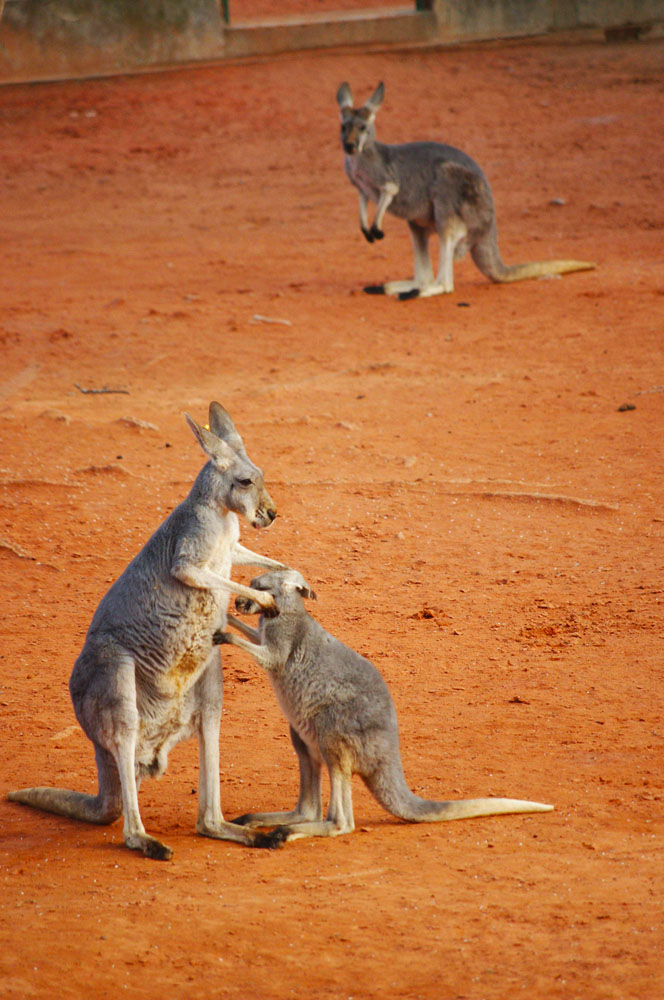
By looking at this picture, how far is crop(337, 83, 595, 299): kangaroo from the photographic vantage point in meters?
10.5

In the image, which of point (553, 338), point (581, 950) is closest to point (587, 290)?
point (553, 338)

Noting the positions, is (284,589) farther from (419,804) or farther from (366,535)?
(366,535)

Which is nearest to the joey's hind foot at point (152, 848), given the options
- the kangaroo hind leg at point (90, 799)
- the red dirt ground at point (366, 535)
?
the red dirt ground at point (366, 535)

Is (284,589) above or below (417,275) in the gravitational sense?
below

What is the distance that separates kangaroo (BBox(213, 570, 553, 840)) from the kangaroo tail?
0.48 meters

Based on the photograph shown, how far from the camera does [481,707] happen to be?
5.03 metres

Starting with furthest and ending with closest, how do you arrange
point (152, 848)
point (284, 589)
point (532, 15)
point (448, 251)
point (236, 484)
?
1. point (532, 15)
2. point (448, 251)
3. point (284, 589)
4. point (236, 484)
5. point (152, 848)

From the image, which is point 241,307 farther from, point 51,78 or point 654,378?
point 51,78

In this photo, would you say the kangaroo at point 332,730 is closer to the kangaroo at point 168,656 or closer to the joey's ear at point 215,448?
the kangaroo at point 168,656

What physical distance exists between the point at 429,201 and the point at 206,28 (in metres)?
8.97

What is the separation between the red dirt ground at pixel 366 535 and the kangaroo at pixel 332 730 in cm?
9

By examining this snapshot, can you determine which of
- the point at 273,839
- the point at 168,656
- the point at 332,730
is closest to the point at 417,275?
the point at 168,656

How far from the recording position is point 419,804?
13.6 feet

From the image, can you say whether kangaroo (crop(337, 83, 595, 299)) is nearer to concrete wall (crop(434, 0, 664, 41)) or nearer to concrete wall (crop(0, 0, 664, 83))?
concrete wall (crop(0, 0, 664, 83))
